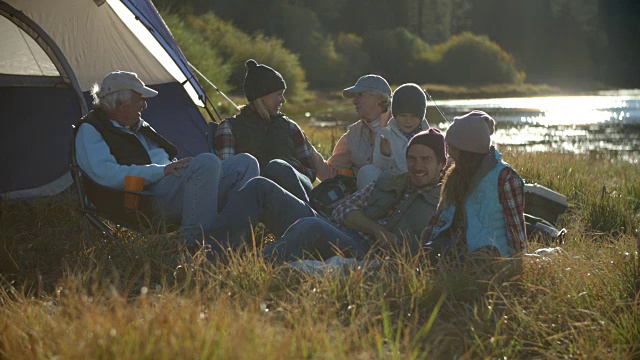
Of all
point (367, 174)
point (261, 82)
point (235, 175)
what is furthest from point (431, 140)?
point (261, 82)

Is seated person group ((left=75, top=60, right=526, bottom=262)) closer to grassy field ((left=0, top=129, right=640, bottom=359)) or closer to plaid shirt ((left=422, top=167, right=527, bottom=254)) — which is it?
plaid shirt ((left=422, top=167, right=527, bottom=254))

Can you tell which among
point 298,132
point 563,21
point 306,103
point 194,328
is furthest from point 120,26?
point 563,21

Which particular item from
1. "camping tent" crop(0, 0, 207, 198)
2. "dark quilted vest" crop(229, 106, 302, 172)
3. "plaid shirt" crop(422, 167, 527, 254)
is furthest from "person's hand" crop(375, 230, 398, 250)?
"camping tent" crop(0, 0, 207, 198)

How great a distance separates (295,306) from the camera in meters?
3.59

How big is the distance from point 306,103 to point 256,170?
94.2 ft

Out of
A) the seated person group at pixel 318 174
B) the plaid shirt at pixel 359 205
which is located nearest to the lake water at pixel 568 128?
the seated person group at pixel 318 174

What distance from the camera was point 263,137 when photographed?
5.86m

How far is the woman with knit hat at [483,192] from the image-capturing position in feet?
13.2

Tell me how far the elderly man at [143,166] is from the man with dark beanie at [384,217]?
1.89ft

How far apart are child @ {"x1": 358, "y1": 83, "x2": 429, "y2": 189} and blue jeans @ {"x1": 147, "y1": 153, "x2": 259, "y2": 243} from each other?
948mm

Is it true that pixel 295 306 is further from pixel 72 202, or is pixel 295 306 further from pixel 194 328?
pixel 72 202

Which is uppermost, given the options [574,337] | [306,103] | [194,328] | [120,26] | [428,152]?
[120,26]

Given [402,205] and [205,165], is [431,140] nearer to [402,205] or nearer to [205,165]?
[402,205]

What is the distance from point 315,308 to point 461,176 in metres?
0.97
